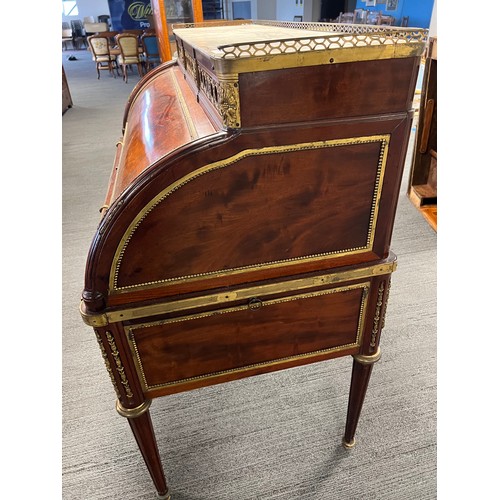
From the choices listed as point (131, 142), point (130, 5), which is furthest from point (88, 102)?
point (131, 142)

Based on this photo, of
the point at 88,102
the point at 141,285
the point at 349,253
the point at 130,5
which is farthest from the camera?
the point at 130,5

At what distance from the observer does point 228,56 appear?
2.29ft

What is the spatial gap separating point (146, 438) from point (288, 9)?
12.0 metres

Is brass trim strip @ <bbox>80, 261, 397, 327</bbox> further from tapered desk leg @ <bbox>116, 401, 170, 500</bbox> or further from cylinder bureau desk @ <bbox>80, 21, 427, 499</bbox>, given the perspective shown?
tapered desk leg @ <bbox>116, 401, 170, 500</bbox>

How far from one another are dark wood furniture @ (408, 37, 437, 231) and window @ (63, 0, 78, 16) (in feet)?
52.2

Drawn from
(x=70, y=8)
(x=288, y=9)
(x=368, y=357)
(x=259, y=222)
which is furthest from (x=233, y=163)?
(x=70, y=8)

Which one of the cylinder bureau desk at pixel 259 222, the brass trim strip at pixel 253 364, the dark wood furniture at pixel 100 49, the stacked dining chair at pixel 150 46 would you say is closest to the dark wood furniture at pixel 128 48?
the stacked dining chair at pixel 150 46

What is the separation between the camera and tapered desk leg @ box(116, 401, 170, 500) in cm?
108

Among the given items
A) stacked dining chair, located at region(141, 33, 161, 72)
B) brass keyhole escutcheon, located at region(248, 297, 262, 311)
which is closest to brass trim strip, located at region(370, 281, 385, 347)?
brass keyhole escutcheon, located at region(248, 297, 262, 311)

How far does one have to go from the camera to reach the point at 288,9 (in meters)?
10.8

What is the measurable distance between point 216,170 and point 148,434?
82 cm

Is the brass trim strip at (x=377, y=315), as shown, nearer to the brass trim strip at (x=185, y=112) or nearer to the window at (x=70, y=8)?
the brass trim strip at (x=185, y=112)

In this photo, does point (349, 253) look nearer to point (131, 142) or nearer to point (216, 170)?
point (216, 170)

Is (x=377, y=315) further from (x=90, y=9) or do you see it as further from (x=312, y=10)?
(x=90, y=9)
